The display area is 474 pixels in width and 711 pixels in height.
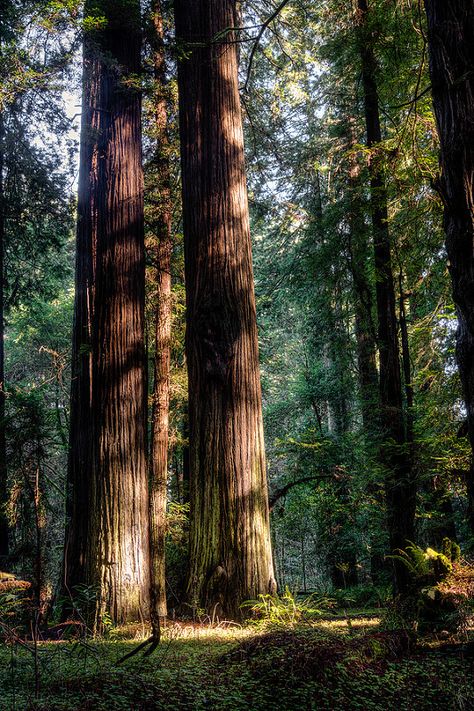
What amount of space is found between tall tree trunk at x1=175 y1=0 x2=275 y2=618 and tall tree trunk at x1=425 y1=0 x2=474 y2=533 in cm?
262

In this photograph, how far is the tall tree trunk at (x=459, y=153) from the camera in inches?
102

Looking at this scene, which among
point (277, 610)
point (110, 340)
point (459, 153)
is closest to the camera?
point (459, 153)

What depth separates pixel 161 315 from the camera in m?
7.82

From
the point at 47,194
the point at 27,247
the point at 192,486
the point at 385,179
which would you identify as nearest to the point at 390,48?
the point at 385,179

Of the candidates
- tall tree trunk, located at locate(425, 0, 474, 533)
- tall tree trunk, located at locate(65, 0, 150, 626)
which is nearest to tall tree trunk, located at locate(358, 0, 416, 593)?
tall tree trunk, located at locate(65, 0, 150, 626)

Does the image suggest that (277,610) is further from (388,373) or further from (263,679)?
(388,373)

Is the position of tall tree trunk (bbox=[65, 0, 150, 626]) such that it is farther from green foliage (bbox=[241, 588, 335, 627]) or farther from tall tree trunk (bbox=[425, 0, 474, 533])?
tall tree trunk (bbox=[425, 0, 474, 533])

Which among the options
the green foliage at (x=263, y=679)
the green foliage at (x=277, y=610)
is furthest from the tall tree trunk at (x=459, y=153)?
the green foliage at (x=277, y=610)

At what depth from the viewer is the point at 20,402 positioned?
4.77 m

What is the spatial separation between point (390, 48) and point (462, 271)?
19.4 ft

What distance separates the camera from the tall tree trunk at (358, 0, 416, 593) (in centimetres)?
728

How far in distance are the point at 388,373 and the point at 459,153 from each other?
5634 millimetres

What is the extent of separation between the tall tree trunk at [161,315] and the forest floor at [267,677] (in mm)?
4111

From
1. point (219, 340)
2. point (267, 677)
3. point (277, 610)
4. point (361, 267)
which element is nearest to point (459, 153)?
point (267, 677)
